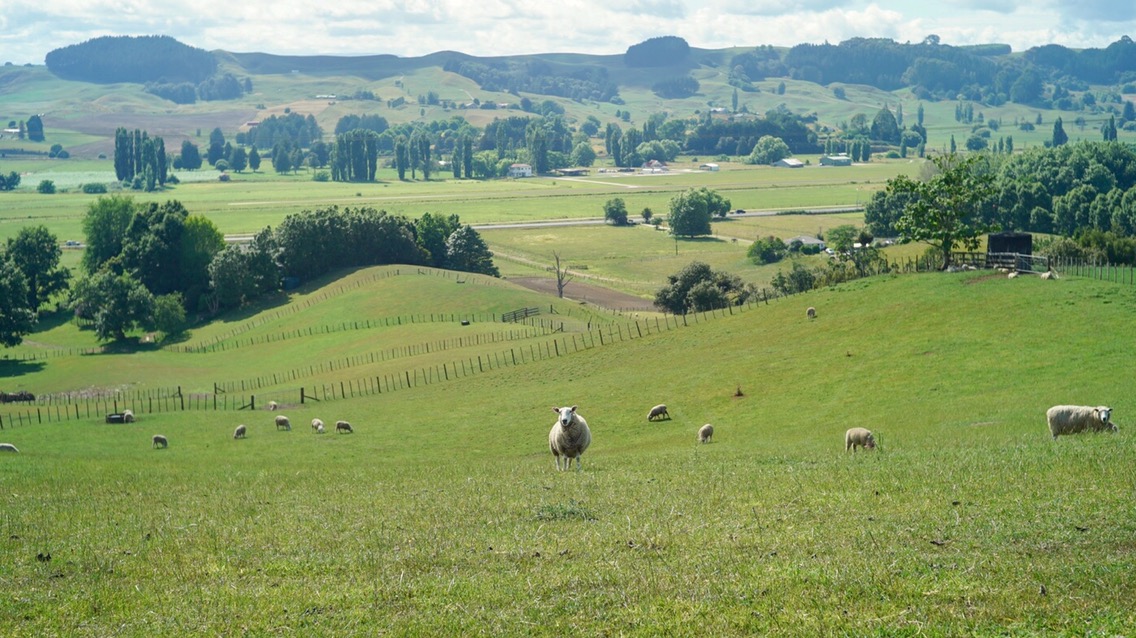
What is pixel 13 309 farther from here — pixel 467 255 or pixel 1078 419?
pixel 1078 419

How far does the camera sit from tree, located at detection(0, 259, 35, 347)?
101 metres

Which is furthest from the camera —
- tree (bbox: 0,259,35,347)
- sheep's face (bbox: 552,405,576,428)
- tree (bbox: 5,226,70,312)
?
tree (bbox: 5,226,70,312)

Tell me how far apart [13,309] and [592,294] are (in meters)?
57.9

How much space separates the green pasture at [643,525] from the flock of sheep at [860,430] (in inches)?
42.8

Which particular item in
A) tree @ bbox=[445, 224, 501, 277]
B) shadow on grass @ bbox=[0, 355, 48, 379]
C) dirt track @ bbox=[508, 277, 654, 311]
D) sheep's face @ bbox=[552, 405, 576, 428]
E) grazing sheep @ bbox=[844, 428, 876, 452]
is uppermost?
sheep's face @ bbox=[552, 405, 576, 428]

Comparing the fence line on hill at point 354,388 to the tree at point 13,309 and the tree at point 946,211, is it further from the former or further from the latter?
the tree at point 13,309

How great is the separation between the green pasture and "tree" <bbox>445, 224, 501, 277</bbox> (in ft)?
292

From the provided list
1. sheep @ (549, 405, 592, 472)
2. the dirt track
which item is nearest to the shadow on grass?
the dirt track

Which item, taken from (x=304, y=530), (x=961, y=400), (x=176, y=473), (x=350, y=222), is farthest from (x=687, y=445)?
(x=350, y=222)

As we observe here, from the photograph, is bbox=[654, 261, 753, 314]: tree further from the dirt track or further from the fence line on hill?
the fence line on hill

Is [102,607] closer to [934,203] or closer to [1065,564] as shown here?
[1065,564]

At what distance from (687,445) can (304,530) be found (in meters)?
20.8

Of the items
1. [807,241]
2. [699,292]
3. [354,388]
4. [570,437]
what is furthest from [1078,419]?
[807,241]

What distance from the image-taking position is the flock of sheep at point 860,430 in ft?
101
